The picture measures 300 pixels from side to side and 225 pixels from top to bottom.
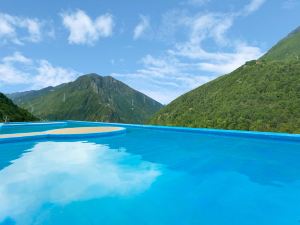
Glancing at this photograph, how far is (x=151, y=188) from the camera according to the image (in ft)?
12.9

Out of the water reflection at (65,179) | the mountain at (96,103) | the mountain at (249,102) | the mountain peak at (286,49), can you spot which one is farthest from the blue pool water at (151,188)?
the mountain at (96,103)

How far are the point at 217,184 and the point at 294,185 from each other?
1134mm

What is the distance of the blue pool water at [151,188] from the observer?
9.21 feet

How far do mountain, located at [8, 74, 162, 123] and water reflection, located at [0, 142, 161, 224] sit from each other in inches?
4019

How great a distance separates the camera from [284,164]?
543 centimetres

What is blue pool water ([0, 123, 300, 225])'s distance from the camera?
281 cm

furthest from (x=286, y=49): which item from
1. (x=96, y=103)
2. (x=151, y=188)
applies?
(x=96, y=103)

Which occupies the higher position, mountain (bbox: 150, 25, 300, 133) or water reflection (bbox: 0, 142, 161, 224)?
mountain (bbox: 150, 25, 300, 133)

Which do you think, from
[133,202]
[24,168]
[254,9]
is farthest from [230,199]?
[254,9]

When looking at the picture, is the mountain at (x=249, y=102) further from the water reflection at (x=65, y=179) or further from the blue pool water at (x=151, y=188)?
the water reflection at (x=65, y=179)

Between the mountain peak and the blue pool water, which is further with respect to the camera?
the mountain peak

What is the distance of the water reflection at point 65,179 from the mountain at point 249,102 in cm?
1915

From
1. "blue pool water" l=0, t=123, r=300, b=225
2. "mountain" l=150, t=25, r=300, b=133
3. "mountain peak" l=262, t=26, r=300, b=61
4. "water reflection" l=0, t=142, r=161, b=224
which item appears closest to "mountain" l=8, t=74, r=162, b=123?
"mountain peak" l=262, t=26, r=300, b=61

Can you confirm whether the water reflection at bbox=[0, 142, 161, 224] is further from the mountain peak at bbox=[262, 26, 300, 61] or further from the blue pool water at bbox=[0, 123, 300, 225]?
the mountain peak at bbox=[262, 26, 300, 61]
